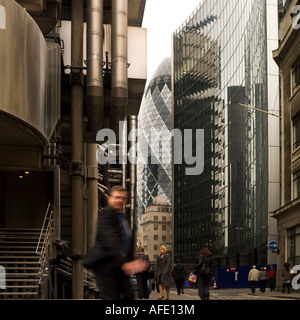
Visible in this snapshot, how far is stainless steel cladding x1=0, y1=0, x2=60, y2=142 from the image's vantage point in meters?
17.2

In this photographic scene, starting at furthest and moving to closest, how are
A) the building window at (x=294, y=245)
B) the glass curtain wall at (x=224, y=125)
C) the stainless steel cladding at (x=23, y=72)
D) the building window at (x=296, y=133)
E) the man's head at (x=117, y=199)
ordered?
the glass curtain wall at (x=224, y=125) → the building window at (x=296, y=133) → the building window at (x=294, y=245) → the stainless steel cladding at (x=23, y=72) → the man's head at (x=117, y=199)

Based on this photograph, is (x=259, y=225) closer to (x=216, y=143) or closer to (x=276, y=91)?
(x=276, y=91)

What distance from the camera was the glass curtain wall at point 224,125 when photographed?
64.2 metres

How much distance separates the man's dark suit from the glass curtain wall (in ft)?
179

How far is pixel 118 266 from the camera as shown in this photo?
7.45 m

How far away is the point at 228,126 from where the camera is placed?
77.1 m

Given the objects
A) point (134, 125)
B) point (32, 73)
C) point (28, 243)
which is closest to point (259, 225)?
point (134, 125)

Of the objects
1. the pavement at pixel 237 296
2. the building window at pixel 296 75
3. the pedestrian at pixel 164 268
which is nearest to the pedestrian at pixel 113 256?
the pedestrian at pixel 164 268

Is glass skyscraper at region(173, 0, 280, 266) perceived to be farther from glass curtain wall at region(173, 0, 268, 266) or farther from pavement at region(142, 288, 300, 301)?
pavement at region(142, 288, 300, 301)

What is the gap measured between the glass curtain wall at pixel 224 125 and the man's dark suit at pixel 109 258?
54.6m

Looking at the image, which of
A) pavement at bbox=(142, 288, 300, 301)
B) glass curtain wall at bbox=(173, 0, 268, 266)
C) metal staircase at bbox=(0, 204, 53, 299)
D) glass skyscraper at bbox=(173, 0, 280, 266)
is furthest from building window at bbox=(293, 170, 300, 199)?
glass curtain wall at bbox=(173, 0, 268, 266)

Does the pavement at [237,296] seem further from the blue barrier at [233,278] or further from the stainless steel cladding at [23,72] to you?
the blue barrier at [233,278]
